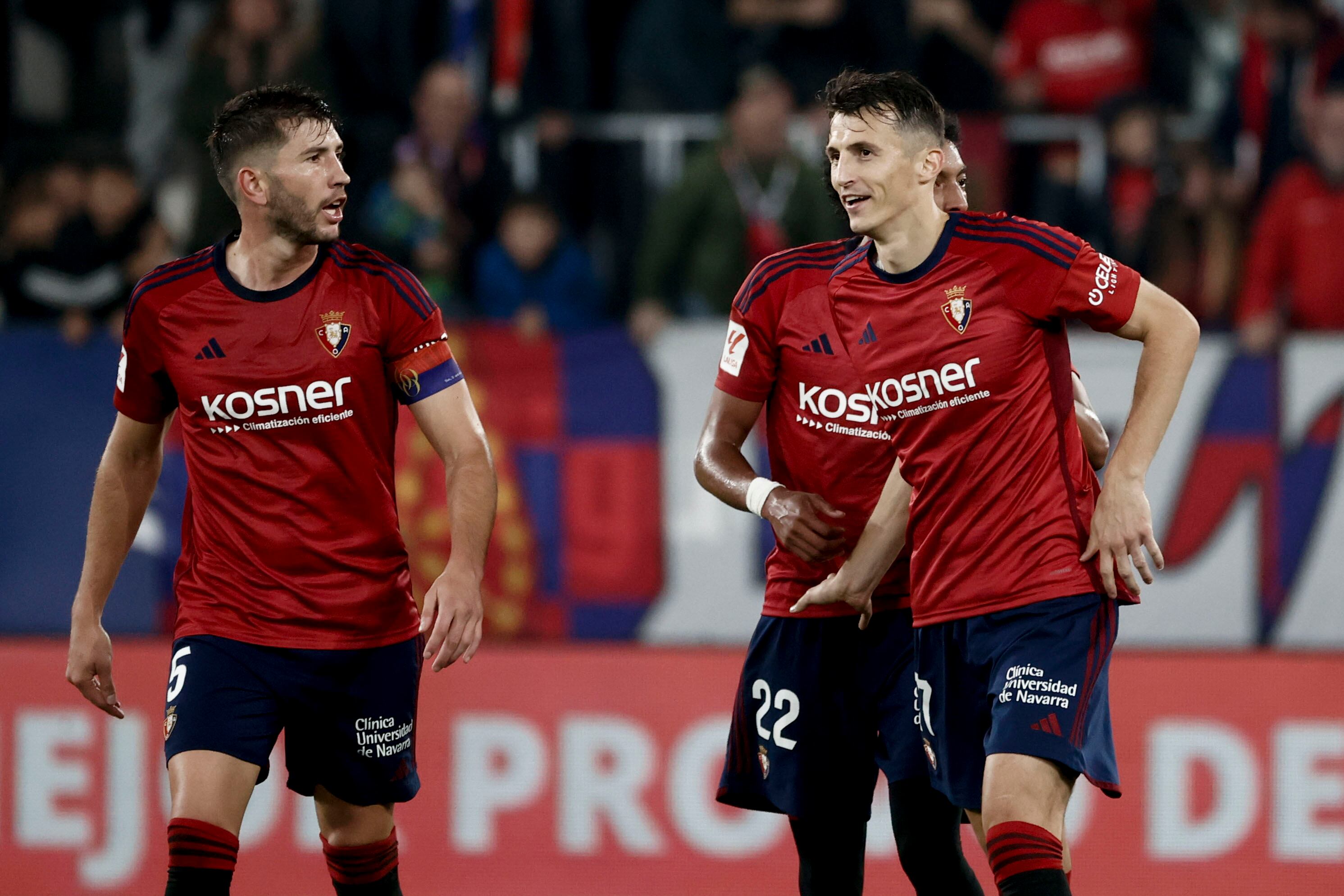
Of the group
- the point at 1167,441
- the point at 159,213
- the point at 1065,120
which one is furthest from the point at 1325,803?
the point at 159,213

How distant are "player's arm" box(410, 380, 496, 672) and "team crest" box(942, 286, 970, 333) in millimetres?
1230

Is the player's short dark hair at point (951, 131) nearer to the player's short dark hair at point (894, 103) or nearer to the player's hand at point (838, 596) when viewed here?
the player's short dark hair at point (894, 103)

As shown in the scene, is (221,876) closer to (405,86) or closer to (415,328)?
(415,328)

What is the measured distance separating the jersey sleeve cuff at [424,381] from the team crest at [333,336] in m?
0.16

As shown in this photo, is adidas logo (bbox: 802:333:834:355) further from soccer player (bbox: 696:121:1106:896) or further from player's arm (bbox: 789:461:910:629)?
player's arm (bbox: 789:461:910:629)

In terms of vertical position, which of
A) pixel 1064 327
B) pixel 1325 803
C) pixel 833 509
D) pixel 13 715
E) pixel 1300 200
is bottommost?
pixel 1325 803

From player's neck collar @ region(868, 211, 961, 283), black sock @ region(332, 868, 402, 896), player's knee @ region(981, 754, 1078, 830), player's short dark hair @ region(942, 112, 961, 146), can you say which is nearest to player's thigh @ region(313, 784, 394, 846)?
black sock @ region(332, 868, 402, 896)

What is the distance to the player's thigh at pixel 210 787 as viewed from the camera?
4.43 metres

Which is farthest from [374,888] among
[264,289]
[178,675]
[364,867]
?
[264,289]

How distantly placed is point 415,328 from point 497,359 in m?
3.18

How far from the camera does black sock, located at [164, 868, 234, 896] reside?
4371 mm

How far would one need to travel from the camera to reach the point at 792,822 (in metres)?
5.05

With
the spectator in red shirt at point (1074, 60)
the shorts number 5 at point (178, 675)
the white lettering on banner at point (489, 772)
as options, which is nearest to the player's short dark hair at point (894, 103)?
the shorts number 5 at point (178, 675)

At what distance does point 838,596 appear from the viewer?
468 cm
